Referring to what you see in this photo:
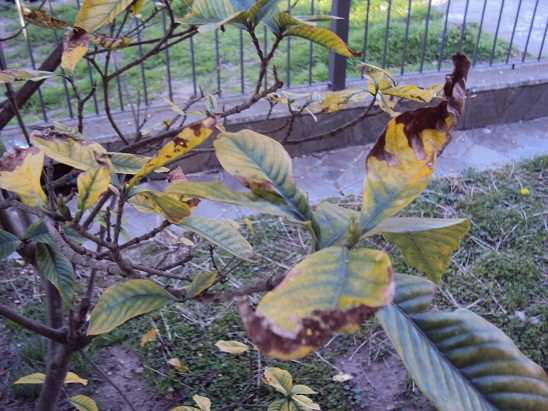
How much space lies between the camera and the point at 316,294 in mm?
500

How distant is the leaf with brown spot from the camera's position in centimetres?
62

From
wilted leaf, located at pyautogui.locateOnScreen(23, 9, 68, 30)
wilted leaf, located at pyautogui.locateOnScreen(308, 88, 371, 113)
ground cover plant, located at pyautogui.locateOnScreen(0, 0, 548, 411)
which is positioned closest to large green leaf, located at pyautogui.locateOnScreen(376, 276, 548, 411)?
ground cover plant, located at pyautogui.locateOnScreen(0, 0, 548, 411)

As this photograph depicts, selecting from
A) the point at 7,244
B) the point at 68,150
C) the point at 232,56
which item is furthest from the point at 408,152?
the point at 232,56

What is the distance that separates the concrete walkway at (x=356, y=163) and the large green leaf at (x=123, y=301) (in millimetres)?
2402

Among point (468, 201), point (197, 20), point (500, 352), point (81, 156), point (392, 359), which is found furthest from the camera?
point (468, 201)

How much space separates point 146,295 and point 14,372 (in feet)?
5.28

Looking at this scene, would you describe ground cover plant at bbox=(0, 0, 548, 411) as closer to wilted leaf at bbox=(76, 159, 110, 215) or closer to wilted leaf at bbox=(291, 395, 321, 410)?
wilted leaf at bbox=(76, 159, 110, 215)

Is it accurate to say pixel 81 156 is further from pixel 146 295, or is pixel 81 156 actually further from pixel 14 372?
pixel 14 372

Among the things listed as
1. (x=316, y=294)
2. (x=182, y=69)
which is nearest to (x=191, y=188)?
(x=316, y=294)

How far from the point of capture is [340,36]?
402cm

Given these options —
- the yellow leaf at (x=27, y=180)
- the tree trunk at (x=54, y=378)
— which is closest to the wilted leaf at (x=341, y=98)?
the yellow leaf at (x=27, y=180)

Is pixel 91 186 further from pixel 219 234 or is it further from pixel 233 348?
pixel 233 348

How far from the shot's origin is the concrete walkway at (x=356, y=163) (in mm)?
3487

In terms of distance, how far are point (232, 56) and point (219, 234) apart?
474 centimetres
